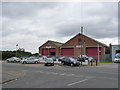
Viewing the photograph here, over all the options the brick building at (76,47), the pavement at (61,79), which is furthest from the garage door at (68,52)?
the pavement at (61,79)

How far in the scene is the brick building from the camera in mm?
58938

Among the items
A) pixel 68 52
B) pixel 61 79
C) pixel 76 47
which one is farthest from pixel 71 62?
pixel 68 52

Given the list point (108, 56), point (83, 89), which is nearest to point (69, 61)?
point (83, 89)

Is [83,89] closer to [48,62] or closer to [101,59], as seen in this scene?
[48,62]

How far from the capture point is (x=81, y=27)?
3141 cm

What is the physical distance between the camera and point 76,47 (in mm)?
62531

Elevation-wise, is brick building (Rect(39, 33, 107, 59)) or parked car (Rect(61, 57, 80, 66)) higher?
brick building (Rect(39, 33, 107, 59))

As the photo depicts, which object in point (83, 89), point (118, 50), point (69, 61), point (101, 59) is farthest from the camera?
point (101, 59)

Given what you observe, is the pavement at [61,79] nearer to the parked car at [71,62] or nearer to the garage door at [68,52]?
the parked car at [71,62]

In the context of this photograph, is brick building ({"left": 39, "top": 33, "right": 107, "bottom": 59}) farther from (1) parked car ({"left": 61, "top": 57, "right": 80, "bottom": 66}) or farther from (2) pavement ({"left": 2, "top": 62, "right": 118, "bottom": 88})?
(2) pavement ({"left": 2, "top": 62, "right": 118, "bottom": 88})

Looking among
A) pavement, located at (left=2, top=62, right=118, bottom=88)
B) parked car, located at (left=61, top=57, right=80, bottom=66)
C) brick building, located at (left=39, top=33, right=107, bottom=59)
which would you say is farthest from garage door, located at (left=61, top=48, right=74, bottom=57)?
pavement, located at (left=2, top=62, right=118, bottom=88)

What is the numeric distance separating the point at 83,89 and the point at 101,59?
45.6 m

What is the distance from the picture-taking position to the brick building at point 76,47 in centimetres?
5894

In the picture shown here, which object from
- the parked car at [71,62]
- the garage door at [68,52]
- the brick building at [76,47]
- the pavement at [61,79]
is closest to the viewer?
the pavement at [61,79]
